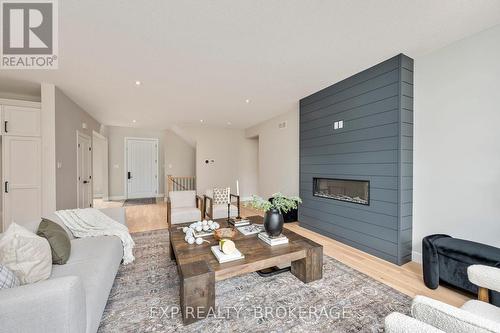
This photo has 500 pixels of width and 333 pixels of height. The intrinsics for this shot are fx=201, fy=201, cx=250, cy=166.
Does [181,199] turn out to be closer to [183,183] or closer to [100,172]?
[183,183]

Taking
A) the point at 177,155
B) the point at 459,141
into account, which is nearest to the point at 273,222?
the point at 459,141

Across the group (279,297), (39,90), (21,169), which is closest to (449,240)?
(279,297)

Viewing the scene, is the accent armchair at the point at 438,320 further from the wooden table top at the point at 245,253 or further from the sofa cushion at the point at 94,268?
the sofa cushion at the point at 94,268

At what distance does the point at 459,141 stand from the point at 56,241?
4.07 metres

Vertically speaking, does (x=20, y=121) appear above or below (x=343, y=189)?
above

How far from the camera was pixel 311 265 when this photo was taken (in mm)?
2064

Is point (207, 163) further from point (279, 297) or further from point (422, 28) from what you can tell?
point (422, 28)

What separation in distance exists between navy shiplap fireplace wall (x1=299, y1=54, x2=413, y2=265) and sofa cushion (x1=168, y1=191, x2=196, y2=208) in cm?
246

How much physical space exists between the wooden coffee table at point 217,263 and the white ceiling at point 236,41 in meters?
2.14

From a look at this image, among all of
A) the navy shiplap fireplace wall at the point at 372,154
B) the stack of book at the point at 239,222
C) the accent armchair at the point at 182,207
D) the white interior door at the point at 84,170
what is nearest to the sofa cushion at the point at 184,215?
the accent armchair at the point at 182,207

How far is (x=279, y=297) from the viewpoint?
6.09ft

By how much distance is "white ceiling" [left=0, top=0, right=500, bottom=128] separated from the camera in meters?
1.73

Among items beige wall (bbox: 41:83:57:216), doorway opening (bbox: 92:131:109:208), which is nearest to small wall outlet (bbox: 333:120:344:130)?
beige wall (bbox: 41:83:57:216)

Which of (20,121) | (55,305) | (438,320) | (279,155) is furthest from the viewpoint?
(279,155)
